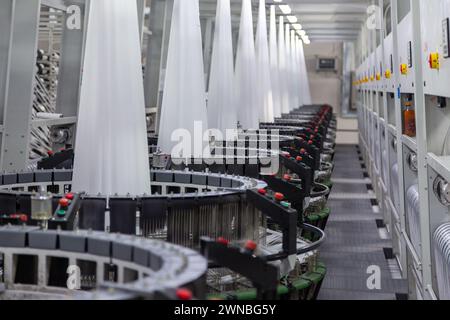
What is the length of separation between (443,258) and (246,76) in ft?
27.2

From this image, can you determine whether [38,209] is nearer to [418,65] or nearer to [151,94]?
[418,65]

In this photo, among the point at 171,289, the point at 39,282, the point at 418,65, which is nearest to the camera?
the point at 171,289

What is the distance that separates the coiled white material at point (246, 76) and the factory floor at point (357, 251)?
2178mm

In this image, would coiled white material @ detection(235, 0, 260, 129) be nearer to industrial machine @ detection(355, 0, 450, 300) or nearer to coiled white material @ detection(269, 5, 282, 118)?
industrial machine @ detection(355, 0, 450, 300)

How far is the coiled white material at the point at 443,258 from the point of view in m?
4.89

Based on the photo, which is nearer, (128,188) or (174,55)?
(128,188)

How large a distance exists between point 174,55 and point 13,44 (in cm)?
188

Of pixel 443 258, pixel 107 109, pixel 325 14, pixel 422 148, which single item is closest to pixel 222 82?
pixel 422 148

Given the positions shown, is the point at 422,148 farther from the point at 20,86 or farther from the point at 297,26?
the point at 297,26

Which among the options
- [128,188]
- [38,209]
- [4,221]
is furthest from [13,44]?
[38,209]

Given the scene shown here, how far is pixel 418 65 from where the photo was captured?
612 cm

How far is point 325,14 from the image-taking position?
71.4ft

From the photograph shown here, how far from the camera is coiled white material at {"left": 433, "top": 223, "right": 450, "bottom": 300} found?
489 cm

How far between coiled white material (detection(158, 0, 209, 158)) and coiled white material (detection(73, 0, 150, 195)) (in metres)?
2.20
